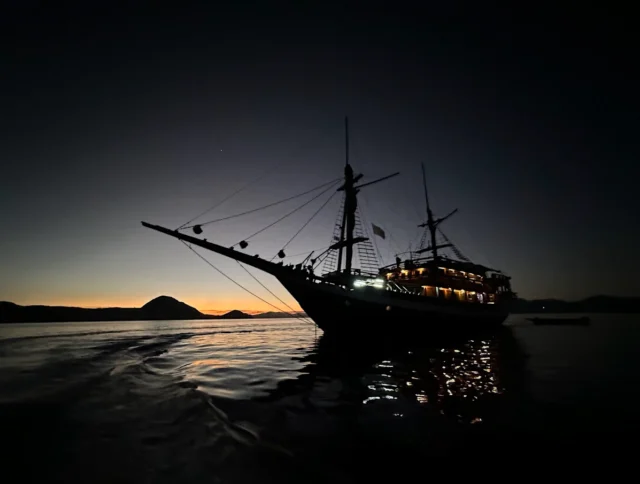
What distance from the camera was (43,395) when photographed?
10.4 meters

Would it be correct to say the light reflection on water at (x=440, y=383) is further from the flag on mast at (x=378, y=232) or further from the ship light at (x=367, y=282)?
the flag on mast at (x=378, y=232)

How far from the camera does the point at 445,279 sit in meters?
38.8

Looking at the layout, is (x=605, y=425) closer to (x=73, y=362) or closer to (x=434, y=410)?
(x=434, y=410)

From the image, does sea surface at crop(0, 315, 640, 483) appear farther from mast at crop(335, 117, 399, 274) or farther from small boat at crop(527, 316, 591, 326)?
small boat at crop(527, 316, 591, 326)

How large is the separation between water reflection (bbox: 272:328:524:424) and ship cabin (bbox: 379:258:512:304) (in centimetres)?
1600

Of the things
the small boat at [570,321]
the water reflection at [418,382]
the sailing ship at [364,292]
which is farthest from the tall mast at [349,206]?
the small boat at [570,321]

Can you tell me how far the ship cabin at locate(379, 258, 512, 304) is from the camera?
3709 centimetres

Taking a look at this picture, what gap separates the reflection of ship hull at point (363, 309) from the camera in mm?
23672

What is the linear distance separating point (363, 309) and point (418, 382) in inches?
463

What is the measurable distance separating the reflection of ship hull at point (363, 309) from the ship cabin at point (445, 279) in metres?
5.61

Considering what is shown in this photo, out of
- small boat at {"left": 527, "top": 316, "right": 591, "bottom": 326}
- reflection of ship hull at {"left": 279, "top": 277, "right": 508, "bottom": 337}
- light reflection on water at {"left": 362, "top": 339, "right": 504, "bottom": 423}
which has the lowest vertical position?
small boat at {"left": 527, "top": 316, "right": 591, "bottom": 326}

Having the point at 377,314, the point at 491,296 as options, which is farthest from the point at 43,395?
the point at 491,296

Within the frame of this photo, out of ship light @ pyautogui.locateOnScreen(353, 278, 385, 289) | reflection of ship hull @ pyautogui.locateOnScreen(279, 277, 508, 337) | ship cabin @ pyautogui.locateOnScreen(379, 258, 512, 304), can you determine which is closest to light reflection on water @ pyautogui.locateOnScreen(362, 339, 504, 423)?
reflection of ship hull @ pyautogui.locateOnScreen(279, 277, 508, 337)

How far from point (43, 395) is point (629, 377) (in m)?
24.6
